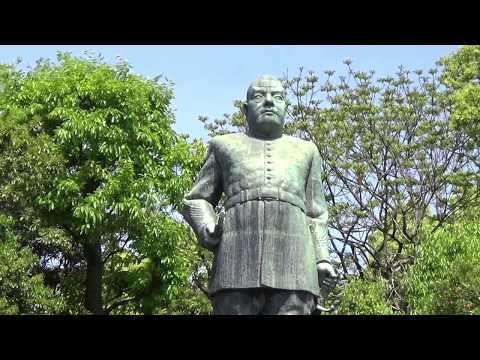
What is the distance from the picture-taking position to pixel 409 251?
26.3 m

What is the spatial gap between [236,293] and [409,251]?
65.2 feet

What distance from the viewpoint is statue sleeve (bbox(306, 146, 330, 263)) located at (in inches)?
293

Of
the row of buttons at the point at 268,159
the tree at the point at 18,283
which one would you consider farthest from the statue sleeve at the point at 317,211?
the tree at the point at 18,283

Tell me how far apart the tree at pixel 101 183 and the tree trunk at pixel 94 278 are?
3cm

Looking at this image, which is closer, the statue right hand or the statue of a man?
the statue of a man

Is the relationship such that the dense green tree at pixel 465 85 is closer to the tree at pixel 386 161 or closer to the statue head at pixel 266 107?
the tree at pixel 386 161

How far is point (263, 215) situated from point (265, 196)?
169mm

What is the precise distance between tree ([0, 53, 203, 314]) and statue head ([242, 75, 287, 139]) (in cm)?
1276

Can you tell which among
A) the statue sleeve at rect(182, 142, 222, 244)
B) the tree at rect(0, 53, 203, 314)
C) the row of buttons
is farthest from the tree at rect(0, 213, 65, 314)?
the row of buttons

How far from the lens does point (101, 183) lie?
2186 cm

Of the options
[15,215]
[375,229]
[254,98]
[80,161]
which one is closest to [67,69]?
[80,161]

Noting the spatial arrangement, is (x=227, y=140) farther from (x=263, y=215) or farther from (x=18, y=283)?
(x=18, y=283)

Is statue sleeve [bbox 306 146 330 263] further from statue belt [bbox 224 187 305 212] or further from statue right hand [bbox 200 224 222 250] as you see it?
statue right hand [bbox 200 224 222 250]

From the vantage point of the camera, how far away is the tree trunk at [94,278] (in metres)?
21.6
